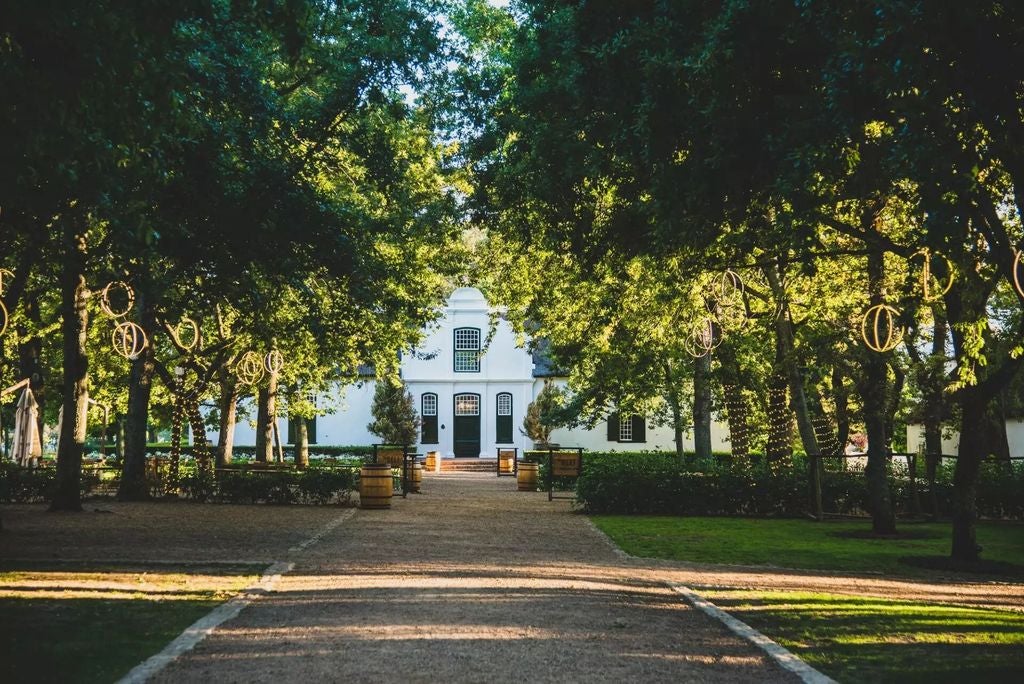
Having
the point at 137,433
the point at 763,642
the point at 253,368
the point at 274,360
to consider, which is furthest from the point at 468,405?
the point at 763,642

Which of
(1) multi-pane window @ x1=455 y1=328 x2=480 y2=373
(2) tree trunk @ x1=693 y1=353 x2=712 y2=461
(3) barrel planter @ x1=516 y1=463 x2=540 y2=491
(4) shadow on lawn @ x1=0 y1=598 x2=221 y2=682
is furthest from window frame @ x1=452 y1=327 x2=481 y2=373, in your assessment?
(4) shadow on lawn @ x1=0 y1=598 x2=221 y2=682

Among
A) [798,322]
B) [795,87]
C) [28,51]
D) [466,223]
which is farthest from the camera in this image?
[798,322]

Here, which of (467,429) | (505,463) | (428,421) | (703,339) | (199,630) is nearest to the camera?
(199,630)

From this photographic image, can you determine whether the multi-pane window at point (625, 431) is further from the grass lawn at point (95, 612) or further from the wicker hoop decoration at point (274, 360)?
the grass lawn at point (95, 612)

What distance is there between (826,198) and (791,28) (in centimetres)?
198

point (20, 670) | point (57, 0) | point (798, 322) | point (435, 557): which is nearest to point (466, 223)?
point (435, 557)

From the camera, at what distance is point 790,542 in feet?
54.0

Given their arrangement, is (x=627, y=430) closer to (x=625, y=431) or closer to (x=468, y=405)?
(x=625, y=431)

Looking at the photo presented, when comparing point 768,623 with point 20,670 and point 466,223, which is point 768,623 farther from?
point 466,223

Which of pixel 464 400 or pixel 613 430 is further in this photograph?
pixel 464 400

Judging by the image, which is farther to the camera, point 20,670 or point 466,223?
point 466,223

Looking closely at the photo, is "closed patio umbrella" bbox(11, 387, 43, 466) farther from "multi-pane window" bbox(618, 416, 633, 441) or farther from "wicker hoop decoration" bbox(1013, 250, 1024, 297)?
"multi-pane window" bbox(618, 416, 633, 441)

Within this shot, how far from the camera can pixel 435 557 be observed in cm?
1317

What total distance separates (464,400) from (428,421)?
7.47ft
